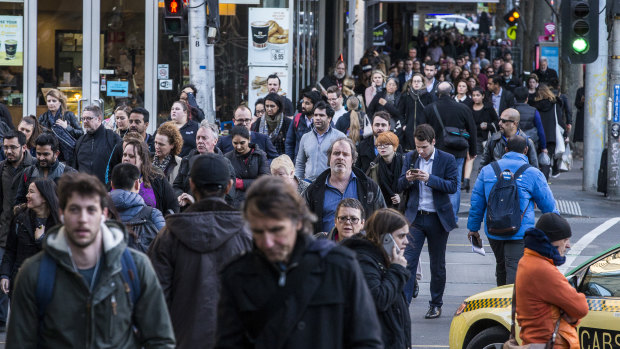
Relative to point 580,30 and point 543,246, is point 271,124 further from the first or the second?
point 543,246

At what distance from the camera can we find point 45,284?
4.25m

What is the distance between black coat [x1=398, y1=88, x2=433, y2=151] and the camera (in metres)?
17.4

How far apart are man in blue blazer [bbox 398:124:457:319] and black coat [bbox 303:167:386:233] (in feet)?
4.23

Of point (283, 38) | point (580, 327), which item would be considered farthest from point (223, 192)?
point (283, 38)

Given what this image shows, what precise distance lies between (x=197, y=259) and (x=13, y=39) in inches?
673

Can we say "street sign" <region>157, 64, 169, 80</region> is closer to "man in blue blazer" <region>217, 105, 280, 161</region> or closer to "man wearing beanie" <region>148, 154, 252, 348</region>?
"man in blue blazer" <region>217, 105, 280, 161</region>

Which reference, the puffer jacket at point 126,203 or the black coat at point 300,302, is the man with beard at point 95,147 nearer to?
the puffer jacket at point 126,203

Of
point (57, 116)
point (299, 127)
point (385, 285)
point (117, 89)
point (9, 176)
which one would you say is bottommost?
point (385, 285)

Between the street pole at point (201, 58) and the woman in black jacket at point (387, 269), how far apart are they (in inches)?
372

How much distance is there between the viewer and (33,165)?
959 centimetres

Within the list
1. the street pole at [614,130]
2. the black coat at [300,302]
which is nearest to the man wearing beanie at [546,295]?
the black coat at [300,302]

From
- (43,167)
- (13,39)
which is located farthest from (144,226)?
(13,39)

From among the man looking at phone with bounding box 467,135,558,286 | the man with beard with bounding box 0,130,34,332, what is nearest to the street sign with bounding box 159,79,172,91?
the man with beard with bounding box 0,130,34,332

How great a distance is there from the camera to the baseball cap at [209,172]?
17.6 feet
